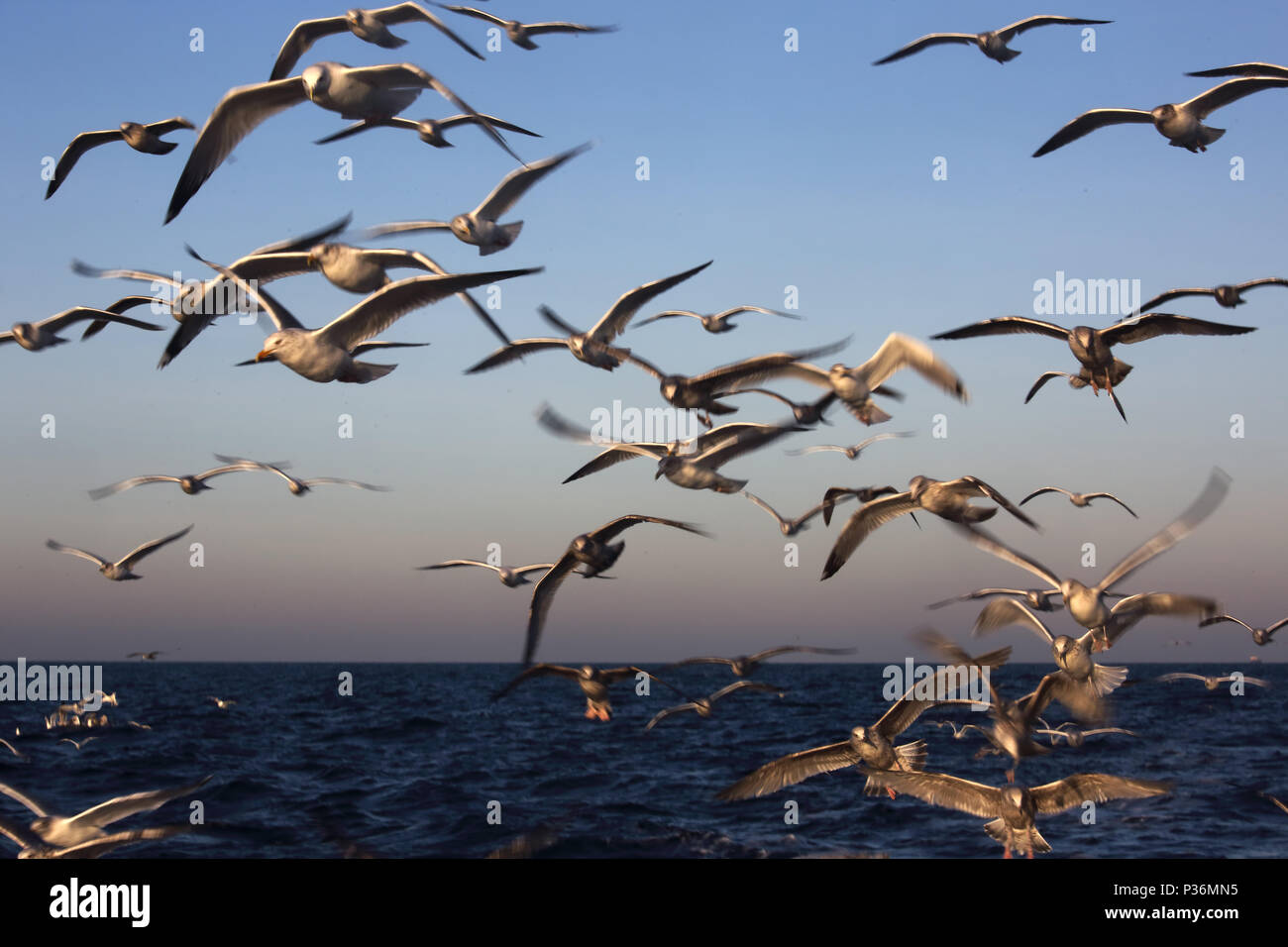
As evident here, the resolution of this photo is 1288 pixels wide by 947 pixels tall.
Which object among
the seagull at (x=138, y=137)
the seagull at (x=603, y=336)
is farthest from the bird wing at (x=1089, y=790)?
the seagull at (x=138, y=137)

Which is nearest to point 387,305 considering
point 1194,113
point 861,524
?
point 861,524

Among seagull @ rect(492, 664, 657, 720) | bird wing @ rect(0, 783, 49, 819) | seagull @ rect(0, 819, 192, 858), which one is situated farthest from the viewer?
seagull @ rect(492, 664, 657, 720)

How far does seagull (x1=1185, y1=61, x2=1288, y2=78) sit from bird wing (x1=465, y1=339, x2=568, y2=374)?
33.0 feet

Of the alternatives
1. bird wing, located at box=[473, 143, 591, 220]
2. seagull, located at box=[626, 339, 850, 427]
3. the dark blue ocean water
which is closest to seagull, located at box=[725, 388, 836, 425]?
seagull, located at box=[626, 339, 850, 427]

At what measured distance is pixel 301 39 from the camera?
51.8ft

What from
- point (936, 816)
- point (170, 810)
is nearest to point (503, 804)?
point (170, 810)

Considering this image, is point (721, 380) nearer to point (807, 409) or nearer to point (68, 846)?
point (807, 409)

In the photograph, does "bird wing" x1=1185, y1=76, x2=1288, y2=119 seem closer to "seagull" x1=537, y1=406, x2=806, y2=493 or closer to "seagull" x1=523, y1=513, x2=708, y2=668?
"seagull" x1=537, y1=406, x2=806, y2=493

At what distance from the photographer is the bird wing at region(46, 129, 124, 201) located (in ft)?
56.2

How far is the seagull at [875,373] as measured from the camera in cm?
1495

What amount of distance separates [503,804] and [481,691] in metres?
53.1

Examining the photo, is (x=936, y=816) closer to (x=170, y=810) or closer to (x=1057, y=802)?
(x=1057, y=802)
